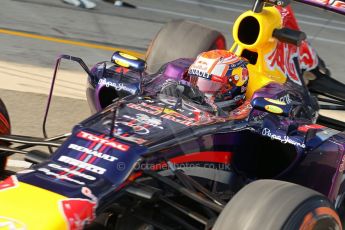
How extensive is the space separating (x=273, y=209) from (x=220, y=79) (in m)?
1.46

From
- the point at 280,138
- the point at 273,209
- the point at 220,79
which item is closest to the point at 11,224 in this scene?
the point at 273,209

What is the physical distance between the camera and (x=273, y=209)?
158 inches

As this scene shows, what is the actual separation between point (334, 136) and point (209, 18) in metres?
8.08

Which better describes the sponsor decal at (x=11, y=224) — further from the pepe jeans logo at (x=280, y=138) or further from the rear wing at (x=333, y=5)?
the rear wing at (x=333, y=5)

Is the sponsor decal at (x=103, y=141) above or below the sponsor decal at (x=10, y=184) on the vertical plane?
above

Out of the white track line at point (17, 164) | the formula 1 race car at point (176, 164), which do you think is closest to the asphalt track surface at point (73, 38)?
the white track line at point (17, 164)

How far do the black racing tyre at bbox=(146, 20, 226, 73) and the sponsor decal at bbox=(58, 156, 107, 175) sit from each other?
306 centimetres

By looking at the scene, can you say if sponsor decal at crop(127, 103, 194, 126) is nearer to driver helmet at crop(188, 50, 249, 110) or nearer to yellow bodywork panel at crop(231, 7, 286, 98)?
driver helmet at crop(188, 50, 249, 110)

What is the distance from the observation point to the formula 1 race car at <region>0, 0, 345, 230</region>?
13.2 ft

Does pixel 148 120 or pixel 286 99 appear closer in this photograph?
pixel 148 120

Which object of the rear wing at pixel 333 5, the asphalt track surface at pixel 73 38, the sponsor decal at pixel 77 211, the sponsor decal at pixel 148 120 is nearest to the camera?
Result: the sponsor decal at pixel 77 211

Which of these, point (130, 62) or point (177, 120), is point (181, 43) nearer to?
point (130, 62)

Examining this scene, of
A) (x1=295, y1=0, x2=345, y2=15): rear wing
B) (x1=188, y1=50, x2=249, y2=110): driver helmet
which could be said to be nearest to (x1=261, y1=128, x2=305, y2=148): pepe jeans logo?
(x1=188, y1=50, x2=249, y2=110): driver helmet

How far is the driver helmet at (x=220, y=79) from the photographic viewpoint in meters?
5.26
